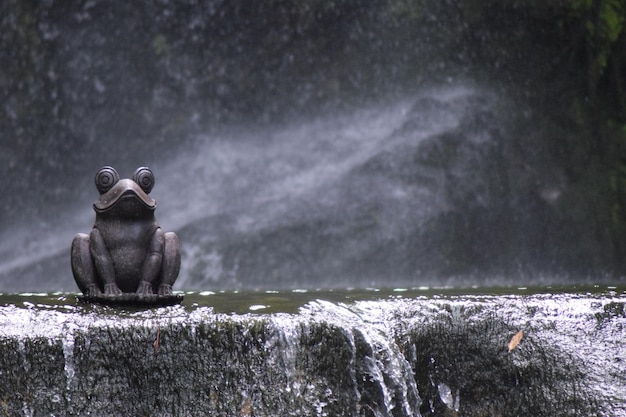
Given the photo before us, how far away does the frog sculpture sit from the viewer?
132 inches

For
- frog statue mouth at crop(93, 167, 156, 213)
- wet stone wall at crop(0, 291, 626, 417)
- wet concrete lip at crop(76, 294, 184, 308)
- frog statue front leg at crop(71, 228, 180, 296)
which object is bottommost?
wet stone wall at crop(0, 291, 626, 417)

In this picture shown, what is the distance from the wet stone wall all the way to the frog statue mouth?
46cm

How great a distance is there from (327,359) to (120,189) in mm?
1063

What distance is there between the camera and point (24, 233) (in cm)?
829

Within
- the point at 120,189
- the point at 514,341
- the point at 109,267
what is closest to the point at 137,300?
the point at 109,267

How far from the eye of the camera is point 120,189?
3.44m

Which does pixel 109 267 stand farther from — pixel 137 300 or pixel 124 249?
pixel 137 300

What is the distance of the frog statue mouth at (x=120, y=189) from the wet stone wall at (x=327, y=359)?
46cm

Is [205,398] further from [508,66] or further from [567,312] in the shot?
[508,66]

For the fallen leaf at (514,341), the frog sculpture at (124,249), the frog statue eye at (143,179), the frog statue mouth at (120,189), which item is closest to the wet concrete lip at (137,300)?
the frog sculpture at (124,249)

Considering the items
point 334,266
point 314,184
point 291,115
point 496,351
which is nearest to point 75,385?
point 496,351

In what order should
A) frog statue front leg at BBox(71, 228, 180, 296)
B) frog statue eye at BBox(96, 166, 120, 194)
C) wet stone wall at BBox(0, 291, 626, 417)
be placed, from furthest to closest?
frog statue eye at BBox(96, 166, 120, 194), frog statue front leg at BBox(71, 228, 180, 296), wet stone wall at BBox(0, 291, 626, 417)

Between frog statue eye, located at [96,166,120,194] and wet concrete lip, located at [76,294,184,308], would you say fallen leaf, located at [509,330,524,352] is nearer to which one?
wet concrete lip, located at [76,294,184,308]

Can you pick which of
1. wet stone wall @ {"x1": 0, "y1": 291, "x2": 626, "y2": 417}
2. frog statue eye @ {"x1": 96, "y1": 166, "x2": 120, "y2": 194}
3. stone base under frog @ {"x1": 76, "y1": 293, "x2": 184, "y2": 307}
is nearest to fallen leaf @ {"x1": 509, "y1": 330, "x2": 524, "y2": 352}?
wet stone wall @ {"x1": 0, "y1": 291, "x2": 626, "y2": 417}
